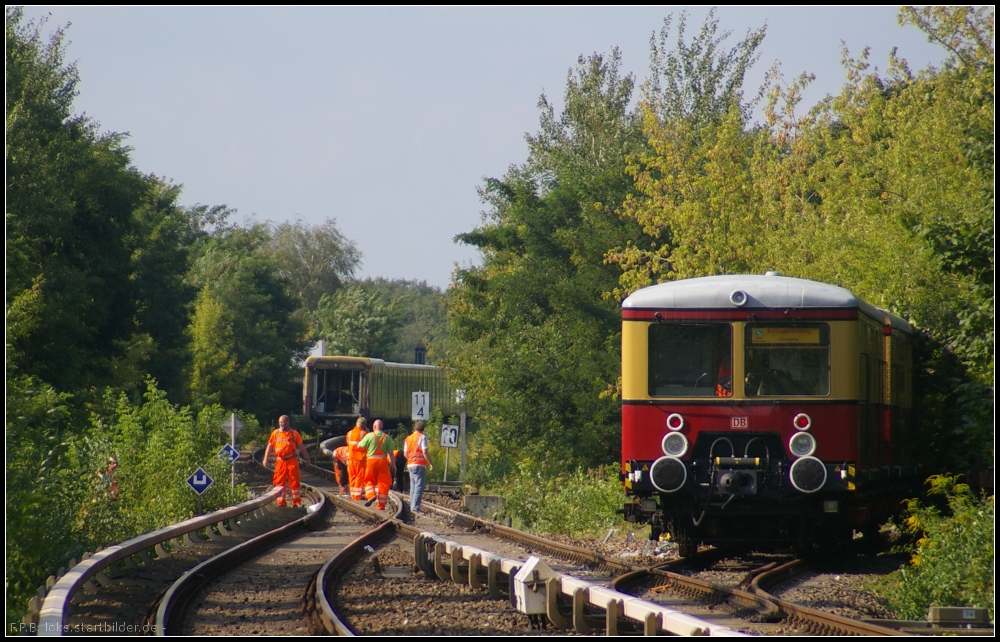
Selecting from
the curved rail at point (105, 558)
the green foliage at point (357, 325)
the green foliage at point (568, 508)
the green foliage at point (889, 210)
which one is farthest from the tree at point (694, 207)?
the green foliage at point (357, 325)

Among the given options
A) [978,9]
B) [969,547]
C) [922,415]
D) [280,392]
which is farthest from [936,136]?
[280,392]

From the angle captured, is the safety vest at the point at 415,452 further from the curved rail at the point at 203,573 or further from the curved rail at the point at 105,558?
the curved rail at the point at 105,558

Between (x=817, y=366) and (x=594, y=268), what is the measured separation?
2372cm

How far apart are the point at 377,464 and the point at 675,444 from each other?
9.71 metres

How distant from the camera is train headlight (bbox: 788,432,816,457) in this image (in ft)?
41.3

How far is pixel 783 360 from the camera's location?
1295 centimetres

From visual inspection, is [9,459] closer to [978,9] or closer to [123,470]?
[123,470]

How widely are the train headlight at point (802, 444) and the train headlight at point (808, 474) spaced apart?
106 mm

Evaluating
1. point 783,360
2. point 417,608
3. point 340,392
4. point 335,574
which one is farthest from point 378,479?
point 340,392

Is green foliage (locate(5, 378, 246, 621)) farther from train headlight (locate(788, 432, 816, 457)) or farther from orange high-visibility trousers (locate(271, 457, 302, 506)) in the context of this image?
train headlight (locate(788, 432, 816, 457))

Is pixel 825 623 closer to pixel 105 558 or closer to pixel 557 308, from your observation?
pixel 105 558

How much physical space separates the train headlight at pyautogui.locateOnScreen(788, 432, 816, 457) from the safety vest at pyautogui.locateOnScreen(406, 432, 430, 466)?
8.60 m

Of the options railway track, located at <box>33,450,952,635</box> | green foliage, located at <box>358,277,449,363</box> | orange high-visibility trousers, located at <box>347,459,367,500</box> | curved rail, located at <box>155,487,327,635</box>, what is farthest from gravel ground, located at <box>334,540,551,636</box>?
green foliage, located at <box>358,277,449,363</box>

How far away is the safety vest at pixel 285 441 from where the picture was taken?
21.2 metres
